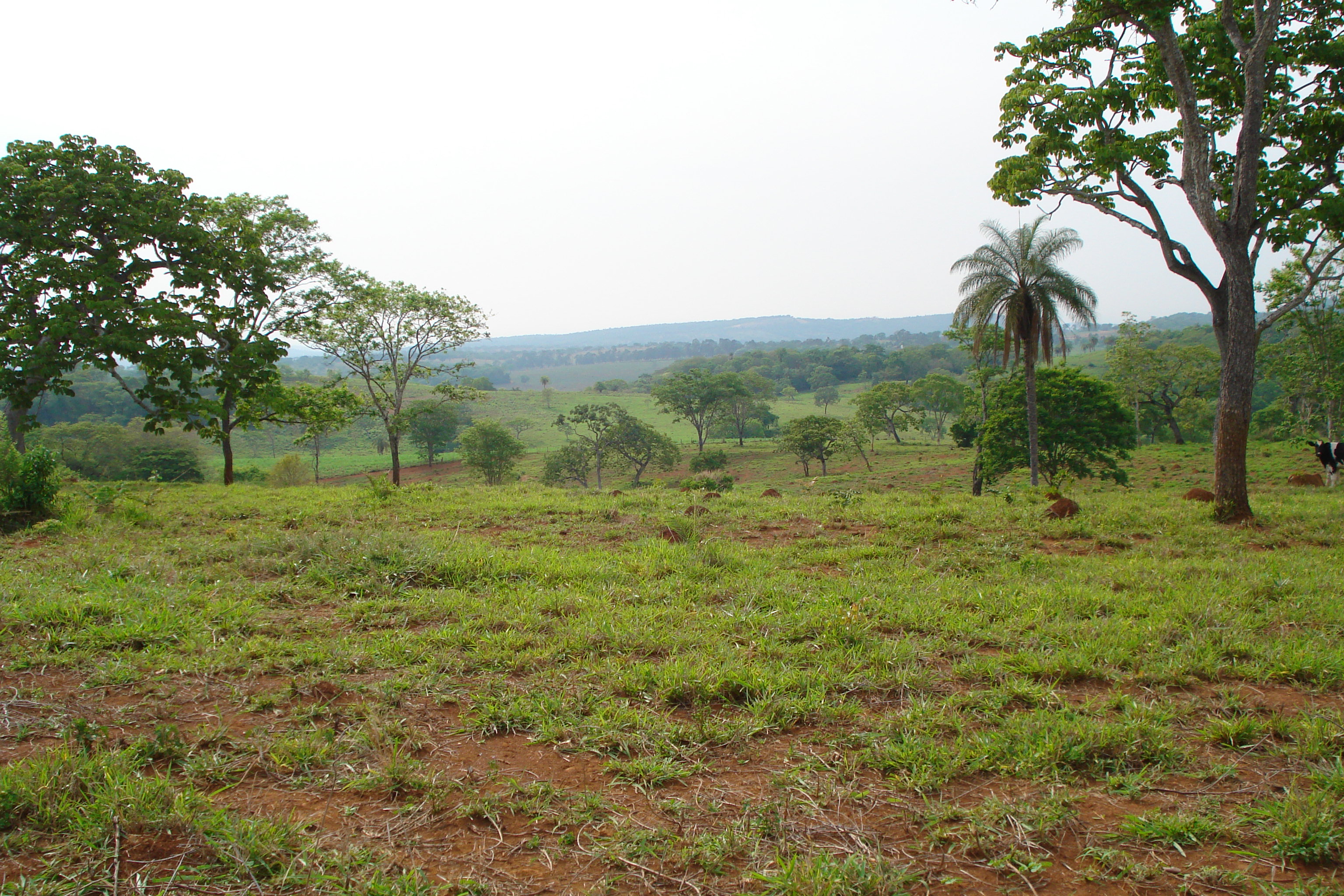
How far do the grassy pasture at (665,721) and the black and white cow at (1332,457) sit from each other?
891 centimetres

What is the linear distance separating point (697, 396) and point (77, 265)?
4968cm

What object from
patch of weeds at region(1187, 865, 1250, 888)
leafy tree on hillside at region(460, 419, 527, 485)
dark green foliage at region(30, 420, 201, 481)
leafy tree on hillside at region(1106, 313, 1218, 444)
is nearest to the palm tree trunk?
patch of weeds at region(1187, 865, 1250, 888)

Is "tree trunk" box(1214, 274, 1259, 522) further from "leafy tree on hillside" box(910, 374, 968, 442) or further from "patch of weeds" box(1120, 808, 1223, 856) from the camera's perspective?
"leafy tree on hillside" box(910, 374, 968, 442)

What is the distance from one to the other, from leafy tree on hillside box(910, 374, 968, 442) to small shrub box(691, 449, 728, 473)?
54.5 feet

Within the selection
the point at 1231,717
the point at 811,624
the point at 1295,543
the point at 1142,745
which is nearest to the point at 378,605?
the point at 811,624

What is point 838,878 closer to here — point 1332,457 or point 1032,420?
point 1332,457

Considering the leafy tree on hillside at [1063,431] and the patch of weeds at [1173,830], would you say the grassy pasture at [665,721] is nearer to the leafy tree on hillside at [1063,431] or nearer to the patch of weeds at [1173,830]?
the patch of weeds at [1173,830]

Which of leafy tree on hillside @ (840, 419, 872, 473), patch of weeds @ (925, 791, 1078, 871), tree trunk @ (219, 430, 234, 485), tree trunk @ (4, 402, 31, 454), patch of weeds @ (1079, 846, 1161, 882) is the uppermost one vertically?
tree trunk @ (4, 402, 31, 454)

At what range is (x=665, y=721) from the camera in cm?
344

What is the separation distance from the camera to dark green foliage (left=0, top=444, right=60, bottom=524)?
7953mm

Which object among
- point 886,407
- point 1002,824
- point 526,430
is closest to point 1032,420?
point 1002,824

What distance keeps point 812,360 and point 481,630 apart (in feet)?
409

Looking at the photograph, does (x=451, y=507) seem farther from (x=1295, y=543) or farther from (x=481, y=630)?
(x=1295, y=543)

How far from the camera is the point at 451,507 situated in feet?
33.2
